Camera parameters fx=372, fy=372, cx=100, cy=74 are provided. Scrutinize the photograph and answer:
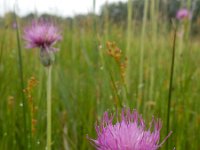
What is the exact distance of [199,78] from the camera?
220 cm

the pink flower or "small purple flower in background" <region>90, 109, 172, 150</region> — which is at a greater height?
the pink flower

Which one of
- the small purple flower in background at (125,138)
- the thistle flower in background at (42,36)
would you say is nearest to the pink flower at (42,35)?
the thistle flower in background at (42,36)

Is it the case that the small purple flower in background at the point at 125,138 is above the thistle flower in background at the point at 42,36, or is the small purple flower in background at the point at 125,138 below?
below

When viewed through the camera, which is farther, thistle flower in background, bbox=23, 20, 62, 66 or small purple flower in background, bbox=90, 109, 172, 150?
thistle flower in background, bbox=23, 20, 62, 66

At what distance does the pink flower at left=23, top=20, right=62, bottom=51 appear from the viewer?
34.6 inches

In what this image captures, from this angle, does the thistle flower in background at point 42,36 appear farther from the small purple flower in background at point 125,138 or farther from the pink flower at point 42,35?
the small purple flower in background at point 125,138

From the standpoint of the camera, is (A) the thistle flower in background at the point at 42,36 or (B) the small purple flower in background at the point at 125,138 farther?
(A) the thistle flower in background at the point at 42,36

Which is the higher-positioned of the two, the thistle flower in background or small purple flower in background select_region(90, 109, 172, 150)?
the thistle flower in background

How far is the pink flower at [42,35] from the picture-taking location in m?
0.88

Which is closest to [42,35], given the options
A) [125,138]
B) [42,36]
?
[42,36]

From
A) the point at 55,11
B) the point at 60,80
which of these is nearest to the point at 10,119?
the point at 60,80

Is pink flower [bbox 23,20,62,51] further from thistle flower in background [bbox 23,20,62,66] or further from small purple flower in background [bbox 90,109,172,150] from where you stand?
small purple flower in background [bbox 90,109,172,150]

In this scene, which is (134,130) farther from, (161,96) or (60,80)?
(161,96)

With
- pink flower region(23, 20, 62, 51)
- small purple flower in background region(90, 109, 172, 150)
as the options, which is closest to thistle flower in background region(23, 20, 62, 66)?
pink flower region(23, 20, 62, 51)
